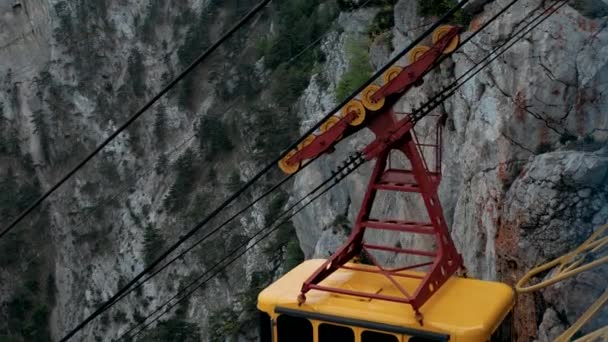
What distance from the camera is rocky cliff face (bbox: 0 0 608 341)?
10227 mm

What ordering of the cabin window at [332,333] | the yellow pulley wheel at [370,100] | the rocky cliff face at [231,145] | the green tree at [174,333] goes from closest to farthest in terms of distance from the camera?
1. the cabin window at [332,333]
2. the yellow pulley wheel at [370,100]
3. the rocky cliff face at [231,145]
4. the green tree at [174,333]

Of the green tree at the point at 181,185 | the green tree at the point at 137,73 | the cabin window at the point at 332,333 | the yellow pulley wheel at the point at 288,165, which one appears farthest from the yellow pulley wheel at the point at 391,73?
the green tree at the point at 137,73

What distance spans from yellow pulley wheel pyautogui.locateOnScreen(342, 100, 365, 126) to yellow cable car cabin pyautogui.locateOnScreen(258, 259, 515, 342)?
1.80 metres

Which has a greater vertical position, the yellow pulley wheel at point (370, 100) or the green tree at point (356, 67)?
the green tree at point (356, 67)

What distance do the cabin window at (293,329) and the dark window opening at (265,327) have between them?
19 cm

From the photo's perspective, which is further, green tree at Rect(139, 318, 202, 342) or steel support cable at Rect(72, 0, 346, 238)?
steel support cable at Rect(72, 0, 346, 238)

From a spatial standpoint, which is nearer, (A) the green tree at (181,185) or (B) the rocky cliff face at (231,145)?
(B) the rocky cliff face at (231,145)

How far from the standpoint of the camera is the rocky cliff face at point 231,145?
33.6 ft

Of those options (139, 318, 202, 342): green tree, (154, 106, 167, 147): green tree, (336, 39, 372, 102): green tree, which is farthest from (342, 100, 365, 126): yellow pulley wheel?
(154, 106, 167, 147): green tree

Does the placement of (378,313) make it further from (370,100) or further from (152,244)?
(152,244)

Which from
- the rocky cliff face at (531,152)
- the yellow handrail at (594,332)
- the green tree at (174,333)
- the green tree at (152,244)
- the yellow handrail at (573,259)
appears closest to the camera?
the yellow handrail at (594,332)

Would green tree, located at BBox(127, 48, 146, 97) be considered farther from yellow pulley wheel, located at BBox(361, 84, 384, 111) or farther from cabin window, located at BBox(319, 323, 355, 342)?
cabin window, located at BBox(319, 323, 355, 342)

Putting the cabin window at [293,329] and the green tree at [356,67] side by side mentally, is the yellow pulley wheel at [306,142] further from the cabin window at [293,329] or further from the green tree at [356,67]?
the green tree at [356,67]

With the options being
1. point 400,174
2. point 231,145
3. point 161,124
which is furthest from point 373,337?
point 161,124
